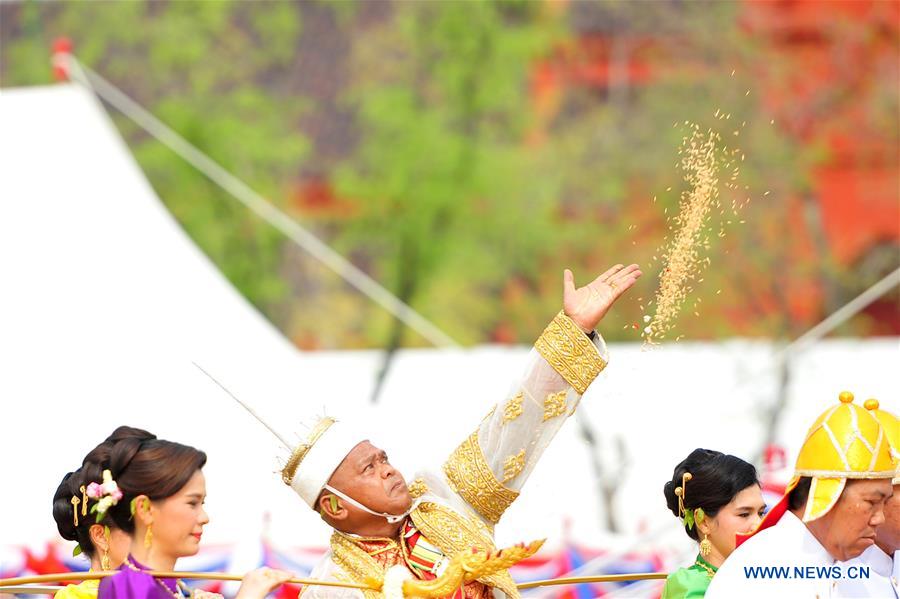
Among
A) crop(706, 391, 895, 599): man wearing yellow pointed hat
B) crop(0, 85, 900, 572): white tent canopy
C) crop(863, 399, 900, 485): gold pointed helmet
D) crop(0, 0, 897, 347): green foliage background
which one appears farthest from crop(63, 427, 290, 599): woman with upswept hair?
crop(0, 0, 897, 347): green foliage background

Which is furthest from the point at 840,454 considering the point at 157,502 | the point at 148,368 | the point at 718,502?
→ the point at 148,368

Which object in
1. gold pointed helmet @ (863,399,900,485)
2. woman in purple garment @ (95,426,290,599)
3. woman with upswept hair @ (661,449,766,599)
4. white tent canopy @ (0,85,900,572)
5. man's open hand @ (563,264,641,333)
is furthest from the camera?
white tent canopy @ (0,85,900,572)

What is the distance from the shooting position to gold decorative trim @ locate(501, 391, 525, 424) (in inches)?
146

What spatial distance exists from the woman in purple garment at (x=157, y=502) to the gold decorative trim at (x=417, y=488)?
1.87 feet

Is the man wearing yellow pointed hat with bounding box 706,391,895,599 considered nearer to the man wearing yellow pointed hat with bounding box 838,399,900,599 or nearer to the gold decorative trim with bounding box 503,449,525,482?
the man wearing yellow pointed hat with bounding box 838,399,900,599

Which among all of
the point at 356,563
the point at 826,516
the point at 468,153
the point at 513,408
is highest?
the point at 468,153

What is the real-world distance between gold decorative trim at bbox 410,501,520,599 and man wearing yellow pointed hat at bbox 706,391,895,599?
73 centimetres

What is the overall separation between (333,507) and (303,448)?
0.16 m

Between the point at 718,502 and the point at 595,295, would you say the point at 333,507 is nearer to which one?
the point at 595,295

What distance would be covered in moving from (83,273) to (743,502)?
359 cm

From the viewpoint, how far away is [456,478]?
3824 millimetres

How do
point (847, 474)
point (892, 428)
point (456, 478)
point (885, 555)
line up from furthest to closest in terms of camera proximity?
point (456, 478) → point (885, 555) → point (892, 428) → point (847, 474)

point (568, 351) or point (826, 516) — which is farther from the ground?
point (568, 351)

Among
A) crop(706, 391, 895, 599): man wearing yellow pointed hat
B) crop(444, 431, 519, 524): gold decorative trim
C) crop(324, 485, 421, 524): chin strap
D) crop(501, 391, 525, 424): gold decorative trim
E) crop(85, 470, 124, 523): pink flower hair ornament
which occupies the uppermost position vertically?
crop(501, 391, 525, 424): gold decorative trim
